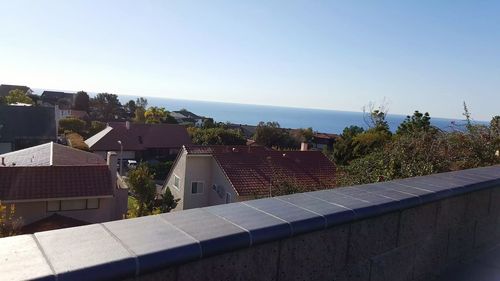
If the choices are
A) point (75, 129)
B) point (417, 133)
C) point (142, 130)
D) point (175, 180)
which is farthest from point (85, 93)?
point (417, 133)

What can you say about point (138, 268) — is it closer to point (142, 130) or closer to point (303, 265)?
point (303, 265)

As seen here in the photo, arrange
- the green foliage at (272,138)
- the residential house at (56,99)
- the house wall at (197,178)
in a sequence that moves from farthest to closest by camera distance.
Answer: the residential house at (56,99)
the green foliage at (272,138)
the house wall at (197,178)

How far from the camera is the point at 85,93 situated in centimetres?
7994

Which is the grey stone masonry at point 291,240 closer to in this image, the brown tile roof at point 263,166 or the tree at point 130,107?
the brown tile roof at point 263,166

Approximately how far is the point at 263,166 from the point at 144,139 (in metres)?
27.2

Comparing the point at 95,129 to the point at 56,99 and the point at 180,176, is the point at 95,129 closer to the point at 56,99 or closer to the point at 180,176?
the point at 180,176

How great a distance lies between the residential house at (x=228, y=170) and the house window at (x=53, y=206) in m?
6.44

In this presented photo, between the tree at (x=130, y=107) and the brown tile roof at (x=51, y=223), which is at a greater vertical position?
the tree at (x=130, y=107)

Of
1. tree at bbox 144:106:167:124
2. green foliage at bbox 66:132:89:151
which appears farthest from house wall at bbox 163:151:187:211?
tree at bbox 144:106:167:124

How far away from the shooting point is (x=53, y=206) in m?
16.4

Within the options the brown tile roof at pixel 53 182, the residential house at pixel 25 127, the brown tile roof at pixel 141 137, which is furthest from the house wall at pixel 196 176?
the residential house at pixel 25 127

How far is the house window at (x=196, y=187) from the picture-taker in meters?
22.0

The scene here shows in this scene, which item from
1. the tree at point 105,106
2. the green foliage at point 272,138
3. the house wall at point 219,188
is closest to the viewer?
the house wall at point 219,188

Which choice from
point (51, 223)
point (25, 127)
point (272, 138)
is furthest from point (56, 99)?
point (51, 223)
